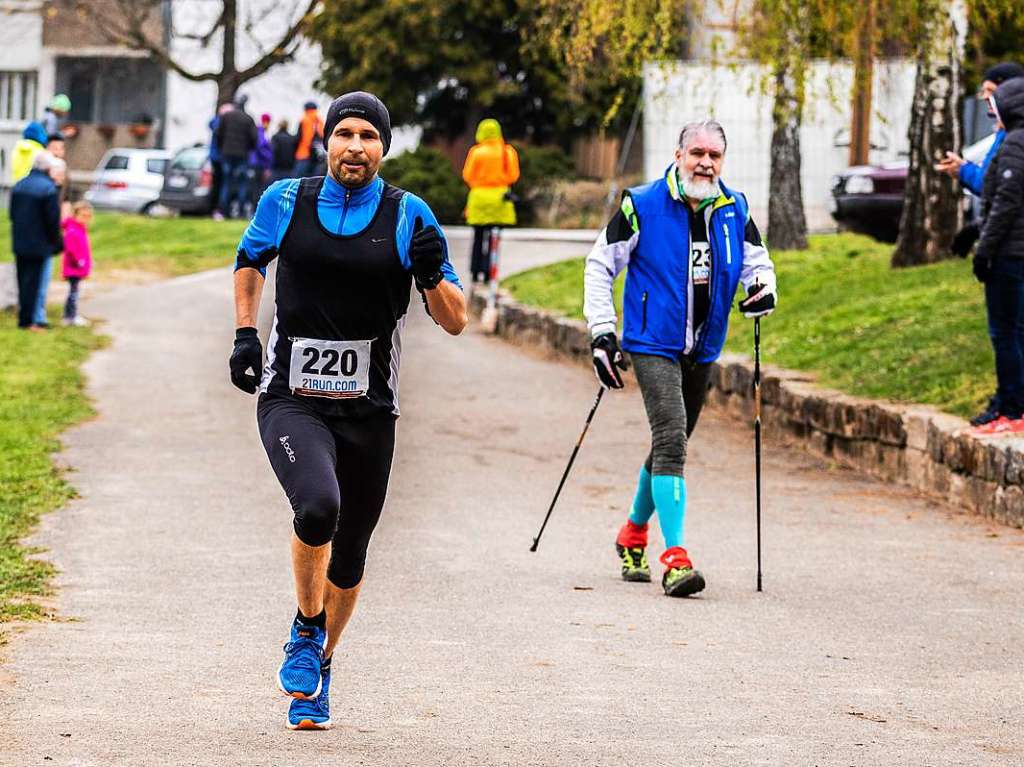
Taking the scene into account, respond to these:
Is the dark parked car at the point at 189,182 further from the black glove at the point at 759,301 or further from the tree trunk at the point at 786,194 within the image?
the black glove at the point at 759,301

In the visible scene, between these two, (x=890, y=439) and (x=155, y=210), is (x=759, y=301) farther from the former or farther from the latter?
(x=155, y=210)

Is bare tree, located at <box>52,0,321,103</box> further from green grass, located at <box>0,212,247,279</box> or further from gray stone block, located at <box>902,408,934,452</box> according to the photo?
gray stone block, located at <box>902,408,934,452</box>

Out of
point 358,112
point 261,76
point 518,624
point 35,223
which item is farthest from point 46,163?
point 261,76

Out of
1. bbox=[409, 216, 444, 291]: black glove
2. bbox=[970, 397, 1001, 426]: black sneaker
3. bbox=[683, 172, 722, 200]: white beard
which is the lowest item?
bbox=[970, 397, 1001, 426]: black sneaker

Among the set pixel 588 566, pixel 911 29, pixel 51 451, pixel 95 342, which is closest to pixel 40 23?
pixel 95 342

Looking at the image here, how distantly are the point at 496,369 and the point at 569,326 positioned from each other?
1056 millimetres

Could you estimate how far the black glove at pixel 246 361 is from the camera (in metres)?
5.84

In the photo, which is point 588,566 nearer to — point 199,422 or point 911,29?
point 199,422

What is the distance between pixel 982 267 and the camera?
445 inches

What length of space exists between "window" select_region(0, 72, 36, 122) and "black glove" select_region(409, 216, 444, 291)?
163 ft

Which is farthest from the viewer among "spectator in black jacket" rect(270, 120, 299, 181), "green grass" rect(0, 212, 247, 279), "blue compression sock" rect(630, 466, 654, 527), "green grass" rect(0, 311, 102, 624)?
"spectator in black jacket" rect(270, 120, 299, 181)

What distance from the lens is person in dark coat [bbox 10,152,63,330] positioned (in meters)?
18.9

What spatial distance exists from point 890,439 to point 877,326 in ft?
11.7

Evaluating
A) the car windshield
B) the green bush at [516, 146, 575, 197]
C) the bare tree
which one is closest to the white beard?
the green bush at [516, 146, 575, 197]
